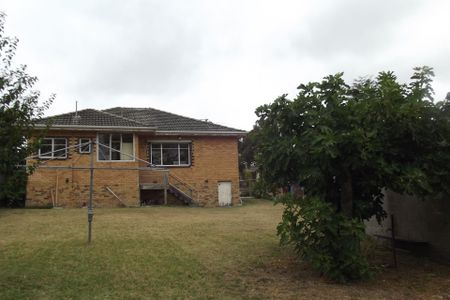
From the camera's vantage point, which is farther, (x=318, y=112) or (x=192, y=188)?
(x=192, y=188)

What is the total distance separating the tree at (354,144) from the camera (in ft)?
22.4

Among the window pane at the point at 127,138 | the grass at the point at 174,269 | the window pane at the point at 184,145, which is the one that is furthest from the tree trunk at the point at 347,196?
the window pane at the point at 184,145

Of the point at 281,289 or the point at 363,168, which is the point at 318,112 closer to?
the point at 363,168

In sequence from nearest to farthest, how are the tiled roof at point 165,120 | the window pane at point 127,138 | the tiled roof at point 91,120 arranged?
the tiled roof at point 91,120, the window pane at point 127,138, the tiled roof at point 165,120

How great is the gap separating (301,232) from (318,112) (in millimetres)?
2064

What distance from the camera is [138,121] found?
25.1m

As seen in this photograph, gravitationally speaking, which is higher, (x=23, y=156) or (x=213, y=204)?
(x=23, y=156)

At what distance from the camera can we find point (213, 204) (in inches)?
973

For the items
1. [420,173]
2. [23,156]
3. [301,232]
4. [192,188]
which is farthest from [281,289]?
[192,188]

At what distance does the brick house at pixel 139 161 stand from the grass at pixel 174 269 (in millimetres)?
8971

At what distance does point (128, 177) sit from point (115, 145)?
1.91 metres

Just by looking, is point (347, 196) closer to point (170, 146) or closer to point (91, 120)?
point (91, 120)

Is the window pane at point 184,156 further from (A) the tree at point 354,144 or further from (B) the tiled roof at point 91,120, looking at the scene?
(A) the tree at point 354,144

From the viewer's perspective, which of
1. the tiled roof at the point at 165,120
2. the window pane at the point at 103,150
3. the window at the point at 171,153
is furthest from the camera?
the tiled roof at the point at 165,120
